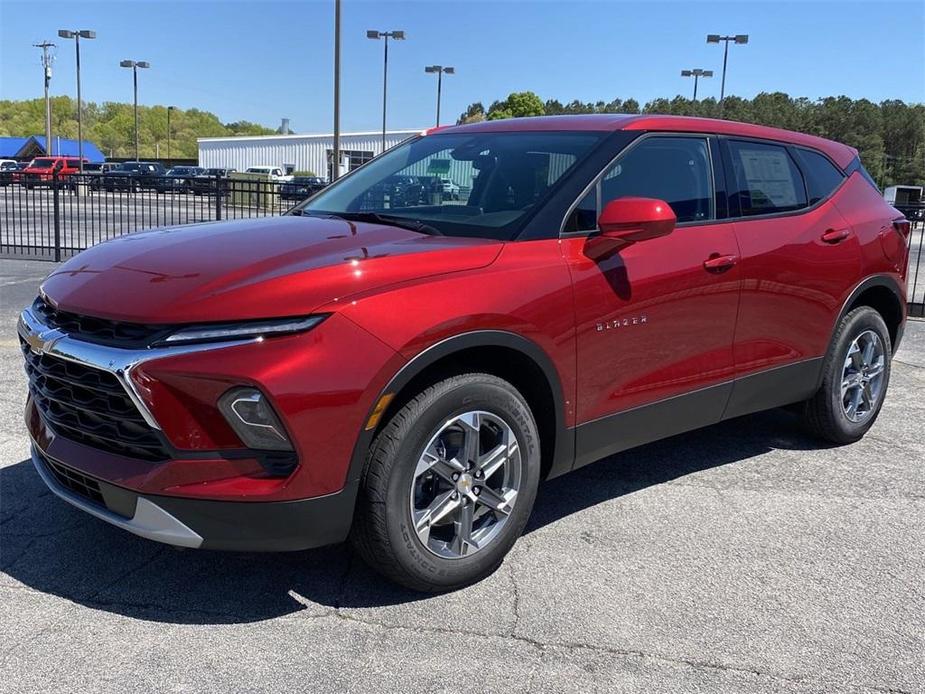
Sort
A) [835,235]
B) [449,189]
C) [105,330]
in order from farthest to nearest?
[835,235] → [449,189] → [105,330]

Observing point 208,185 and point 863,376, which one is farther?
point 208,185

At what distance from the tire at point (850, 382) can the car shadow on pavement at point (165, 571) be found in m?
1.60

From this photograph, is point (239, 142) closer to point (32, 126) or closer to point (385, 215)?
point (385, 215)

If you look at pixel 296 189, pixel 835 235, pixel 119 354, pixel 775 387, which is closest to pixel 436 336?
pixel 119 354

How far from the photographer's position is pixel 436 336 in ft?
9.71

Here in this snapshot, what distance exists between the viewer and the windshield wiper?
3518 millimetres

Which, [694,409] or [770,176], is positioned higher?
[770,176]

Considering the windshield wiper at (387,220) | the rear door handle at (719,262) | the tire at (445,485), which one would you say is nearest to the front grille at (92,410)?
the tire at (445,485)

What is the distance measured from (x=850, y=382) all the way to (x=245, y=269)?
382 centimetres

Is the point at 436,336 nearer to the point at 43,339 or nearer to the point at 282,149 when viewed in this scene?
the point at 43,339

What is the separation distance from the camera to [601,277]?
3508mm

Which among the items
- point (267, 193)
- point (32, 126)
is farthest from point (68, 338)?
point (32, 126)

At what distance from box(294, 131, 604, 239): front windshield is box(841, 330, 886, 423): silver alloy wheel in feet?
7.79

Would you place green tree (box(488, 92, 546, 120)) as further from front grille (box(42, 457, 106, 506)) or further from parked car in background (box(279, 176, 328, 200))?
front grille (box(42, 457, 106, 506))
